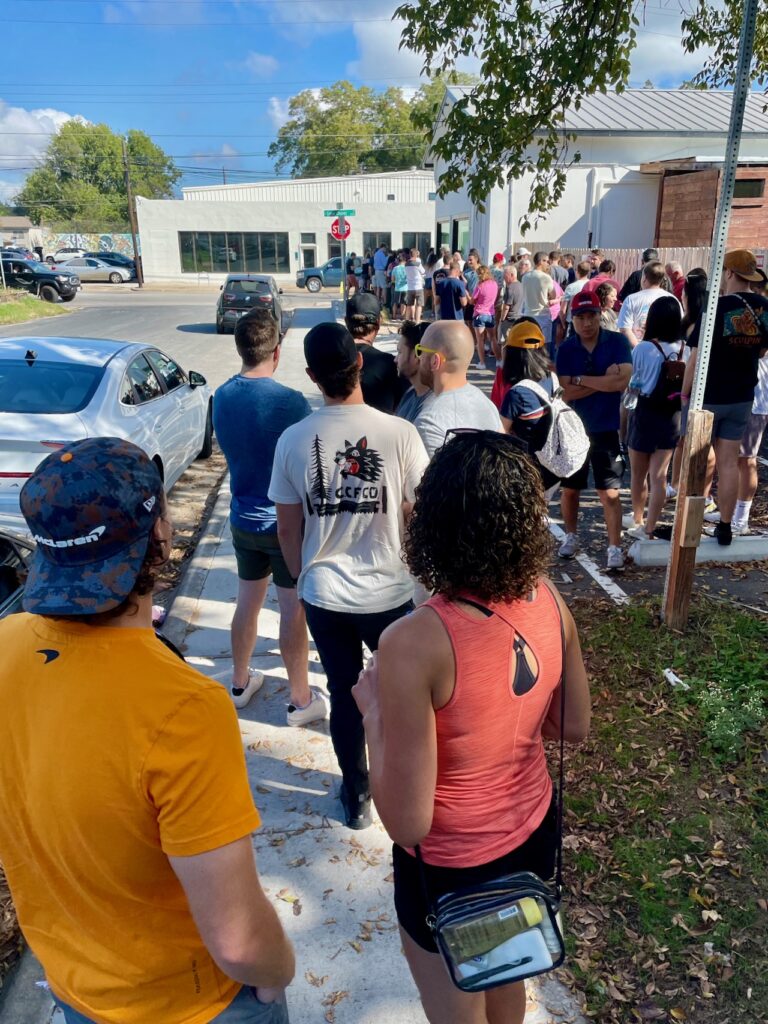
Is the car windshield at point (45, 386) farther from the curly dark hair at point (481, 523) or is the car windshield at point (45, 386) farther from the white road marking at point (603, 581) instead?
the curly dark hair at point (481, 523)

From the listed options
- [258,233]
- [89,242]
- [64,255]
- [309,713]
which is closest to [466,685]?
[309,713]

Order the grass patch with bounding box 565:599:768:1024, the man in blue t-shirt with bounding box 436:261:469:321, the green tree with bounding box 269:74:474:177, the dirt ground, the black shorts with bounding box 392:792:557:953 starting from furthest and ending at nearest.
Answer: the green tree with bounding box 269:74:474:177 < the man in blue t-shirt with bounding box 436:261:469:321 < the dirt ground < the grass patch with bounding box 565:599:768:1024 < the black shorts with bounding box 392:792:557:953

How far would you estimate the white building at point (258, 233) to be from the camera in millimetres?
45500

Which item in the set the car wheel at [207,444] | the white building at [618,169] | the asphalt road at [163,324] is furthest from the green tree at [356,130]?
the car wheel at [207,444]

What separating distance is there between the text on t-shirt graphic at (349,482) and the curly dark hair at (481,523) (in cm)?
119

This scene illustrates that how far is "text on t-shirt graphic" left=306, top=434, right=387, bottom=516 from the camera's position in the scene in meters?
2.85

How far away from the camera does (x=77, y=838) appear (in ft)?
4.11

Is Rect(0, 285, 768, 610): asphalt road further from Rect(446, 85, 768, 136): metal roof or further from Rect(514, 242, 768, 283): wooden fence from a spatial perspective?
Rect(446, 85, 768, 136): metal roof

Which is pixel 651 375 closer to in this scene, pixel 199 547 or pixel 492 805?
pixel 199 547

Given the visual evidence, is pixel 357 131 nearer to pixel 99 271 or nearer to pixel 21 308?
pixel 99 271

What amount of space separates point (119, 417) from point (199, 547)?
125 cm

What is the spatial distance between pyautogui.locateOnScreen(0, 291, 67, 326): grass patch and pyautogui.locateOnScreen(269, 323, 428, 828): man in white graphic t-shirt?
23.8 m

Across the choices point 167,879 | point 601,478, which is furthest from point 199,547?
point 167,879

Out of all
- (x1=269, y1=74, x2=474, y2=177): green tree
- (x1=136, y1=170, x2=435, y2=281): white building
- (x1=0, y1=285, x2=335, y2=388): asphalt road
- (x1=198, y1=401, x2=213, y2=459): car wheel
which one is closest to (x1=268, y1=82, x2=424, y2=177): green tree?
(x1=269, y1=74, x2=474, y2=177): green tree
